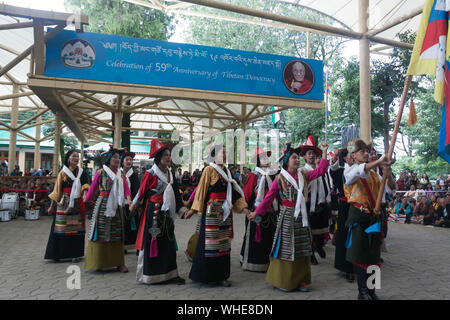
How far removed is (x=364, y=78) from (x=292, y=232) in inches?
236

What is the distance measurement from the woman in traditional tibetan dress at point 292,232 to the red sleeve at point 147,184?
1375 millimetres

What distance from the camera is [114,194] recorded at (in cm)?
525

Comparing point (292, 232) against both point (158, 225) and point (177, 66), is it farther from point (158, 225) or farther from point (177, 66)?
point (177, 66)

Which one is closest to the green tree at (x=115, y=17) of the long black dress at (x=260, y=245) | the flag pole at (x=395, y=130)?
the long black dress at (x=260, y=245)

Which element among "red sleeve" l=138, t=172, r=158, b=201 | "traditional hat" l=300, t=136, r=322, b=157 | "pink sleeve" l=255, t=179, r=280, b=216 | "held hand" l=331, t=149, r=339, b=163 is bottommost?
"pink sleeve" l=255, t=179, r=280, b=216

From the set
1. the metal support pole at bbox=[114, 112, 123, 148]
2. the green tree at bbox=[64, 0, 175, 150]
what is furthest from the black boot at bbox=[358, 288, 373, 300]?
the green tree at bbox=[64, 0, 175, 150]

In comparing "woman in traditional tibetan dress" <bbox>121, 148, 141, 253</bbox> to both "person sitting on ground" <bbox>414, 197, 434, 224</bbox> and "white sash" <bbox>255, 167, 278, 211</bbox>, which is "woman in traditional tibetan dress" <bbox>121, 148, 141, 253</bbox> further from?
"person sitting on ground" <bbox>414, 197, 434, 224</bbox>

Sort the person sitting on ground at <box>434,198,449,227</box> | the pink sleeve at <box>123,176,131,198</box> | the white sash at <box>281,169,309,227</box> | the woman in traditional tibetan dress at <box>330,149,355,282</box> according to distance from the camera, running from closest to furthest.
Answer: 1. the white sash at <box>281,169,309,227</box>
2. the woman in traditional tibetan dress at <box>330,149,355,282</box>
3. the pink sleeve at <box>123,176,131,198</box>
4. the person sitting on ground at <box>434,198,449,227</box>

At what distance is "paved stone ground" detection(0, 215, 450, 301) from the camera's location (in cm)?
412

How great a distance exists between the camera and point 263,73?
9766 millimetres

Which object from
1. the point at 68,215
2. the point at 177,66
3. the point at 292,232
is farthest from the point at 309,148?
the point at 177,66

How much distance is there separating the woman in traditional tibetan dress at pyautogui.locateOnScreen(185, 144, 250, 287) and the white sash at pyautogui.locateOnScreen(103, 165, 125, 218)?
1.38 m

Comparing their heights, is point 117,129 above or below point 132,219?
above

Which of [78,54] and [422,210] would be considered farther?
[422,210]
